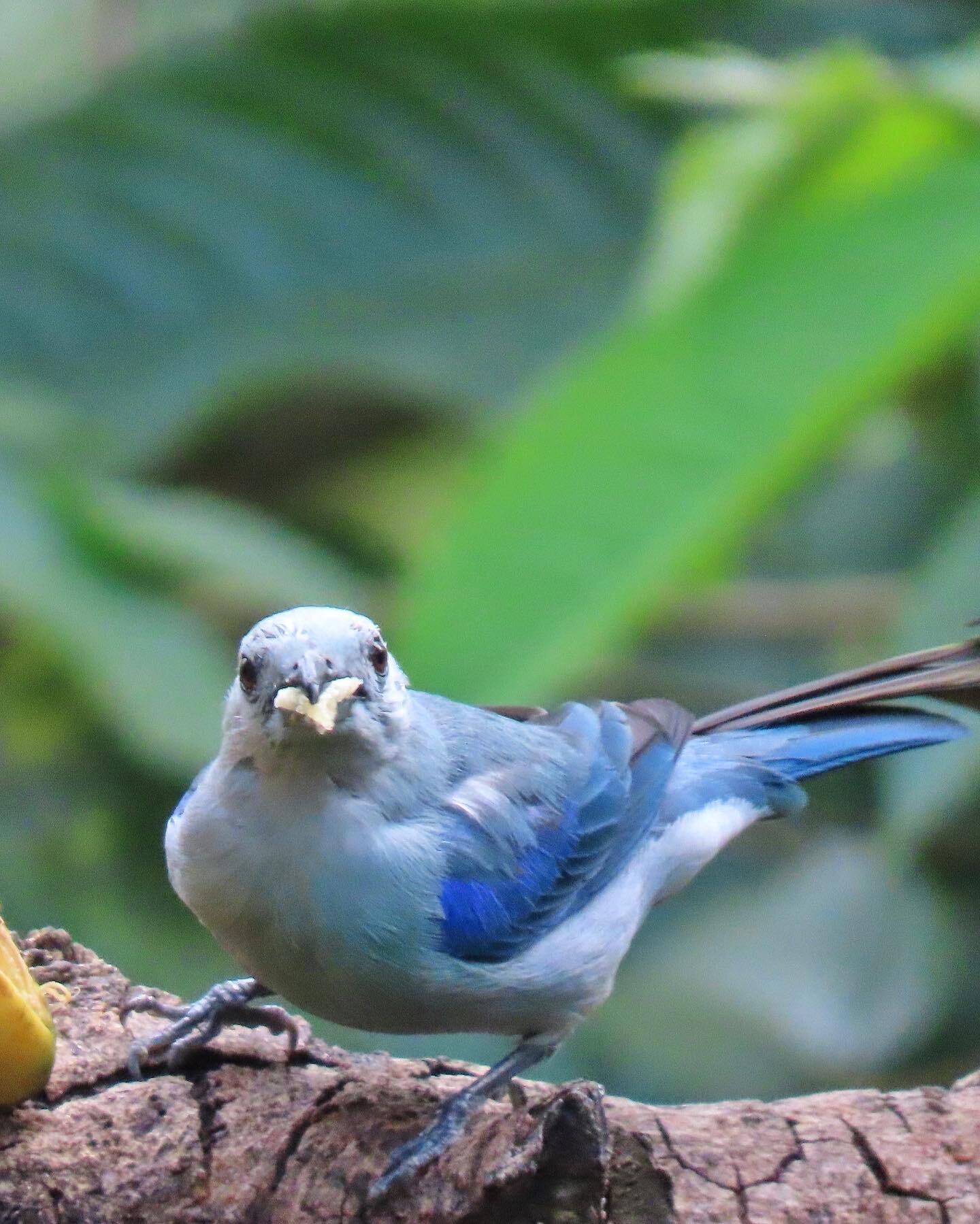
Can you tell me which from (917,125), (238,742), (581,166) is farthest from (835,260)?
(581,166)

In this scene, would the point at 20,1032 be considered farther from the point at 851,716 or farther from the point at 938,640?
the point at 938,640

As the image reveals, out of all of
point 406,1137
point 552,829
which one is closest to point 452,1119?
point 406,1137

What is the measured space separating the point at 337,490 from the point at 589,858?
9.90 ft

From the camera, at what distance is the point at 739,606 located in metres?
5.01

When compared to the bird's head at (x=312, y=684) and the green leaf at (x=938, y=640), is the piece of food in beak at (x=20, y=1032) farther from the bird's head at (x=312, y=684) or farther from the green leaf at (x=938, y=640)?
the green leaf at (x=938, y=640)

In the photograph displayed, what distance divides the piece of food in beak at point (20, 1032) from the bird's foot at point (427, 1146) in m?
0.51

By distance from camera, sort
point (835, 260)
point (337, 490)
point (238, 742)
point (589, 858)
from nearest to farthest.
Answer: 1. point (238, 742)
2. point (589, 858)
3. point (835, 260)
4. point (337, 490)

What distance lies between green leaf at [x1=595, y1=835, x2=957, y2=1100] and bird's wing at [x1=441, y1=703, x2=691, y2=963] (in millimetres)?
1397

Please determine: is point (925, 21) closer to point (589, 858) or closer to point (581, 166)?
point (581, 166)

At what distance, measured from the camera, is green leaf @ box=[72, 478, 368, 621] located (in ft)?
14.2

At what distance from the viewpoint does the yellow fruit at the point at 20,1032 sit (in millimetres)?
2369

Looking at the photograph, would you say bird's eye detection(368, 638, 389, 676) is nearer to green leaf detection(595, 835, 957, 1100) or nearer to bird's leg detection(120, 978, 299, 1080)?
bird's leg detection(120, 978, 299, 1080)

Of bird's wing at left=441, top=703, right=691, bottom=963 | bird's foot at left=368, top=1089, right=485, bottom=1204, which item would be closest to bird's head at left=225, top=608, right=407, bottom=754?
bird's wing at left=441, top=703, right=691, bottom=963

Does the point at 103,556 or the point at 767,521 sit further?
the point at 767,521
